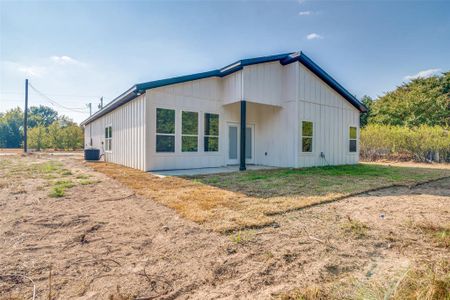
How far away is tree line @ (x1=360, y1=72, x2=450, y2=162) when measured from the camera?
46.8 feet

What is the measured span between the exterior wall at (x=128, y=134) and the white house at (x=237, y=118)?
0.04 m

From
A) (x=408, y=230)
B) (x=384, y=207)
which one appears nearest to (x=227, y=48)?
(x=384, y=207)

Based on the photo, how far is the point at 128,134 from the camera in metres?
10.3

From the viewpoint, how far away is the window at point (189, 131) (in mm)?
9320

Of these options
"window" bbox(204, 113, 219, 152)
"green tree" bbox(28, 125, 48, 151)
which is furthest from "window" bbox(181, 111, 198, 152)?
"green tree" bbox(28, 125, 48, 151)

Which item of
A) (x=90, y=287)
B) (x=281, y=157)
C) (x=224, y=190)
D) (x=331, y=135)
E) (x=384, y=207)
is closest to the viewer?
(x=90, y=287)

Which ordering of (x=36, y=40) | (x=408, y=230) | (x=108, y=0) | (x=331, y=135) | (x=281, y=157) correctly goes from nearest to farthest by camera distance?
(x=408, y=230)
(x=108, y=0)
(x=281, y=157)
(x=331, y=135)
(x=36, y=40)

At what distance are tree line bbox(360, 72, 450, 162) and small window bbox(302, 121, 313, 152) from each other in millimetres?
8588

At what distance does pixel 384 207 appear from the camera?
4141 millimetres

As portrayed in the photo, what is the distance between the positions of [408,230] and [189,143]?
766 cm

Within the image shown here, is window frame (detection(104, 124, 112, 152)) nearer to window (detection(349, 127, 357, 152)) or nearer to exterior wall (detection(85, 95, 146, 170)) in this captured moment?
exterior wall (detection(85, 95, 146, 170))

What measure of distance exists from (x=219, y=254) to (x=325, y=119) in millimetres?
10500

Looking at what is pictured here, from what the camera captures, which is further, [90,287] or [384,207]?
[384,207]

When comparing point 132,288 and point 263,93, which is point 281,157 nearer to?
point 263,93
